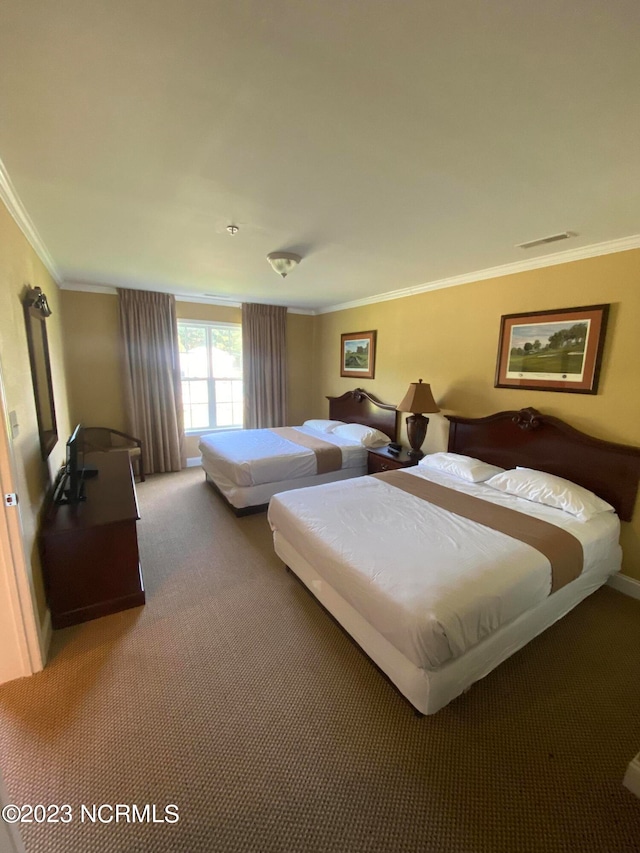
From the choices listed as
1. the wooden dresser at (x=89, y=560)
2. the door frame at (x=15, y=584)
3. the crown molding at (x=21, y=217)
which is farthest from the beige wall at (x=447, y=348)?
the door frame at (x=15, y=584)

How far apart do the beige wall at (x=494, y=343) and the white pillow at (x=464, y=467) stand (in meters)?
0.51

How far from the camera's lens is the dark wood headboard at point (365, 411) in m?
4.29

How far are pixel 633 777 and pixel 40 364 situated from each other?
12.4 feet

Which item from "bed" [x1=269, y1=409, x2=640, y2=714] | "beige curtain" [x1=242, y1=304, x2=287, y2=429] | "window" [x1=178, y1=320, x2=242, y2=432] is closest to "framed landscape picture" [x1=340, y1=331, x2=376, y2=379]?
"beige curtain" [x1=242, y1=304, x2=287, y2=429]

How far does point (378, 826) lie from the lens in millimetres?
1198

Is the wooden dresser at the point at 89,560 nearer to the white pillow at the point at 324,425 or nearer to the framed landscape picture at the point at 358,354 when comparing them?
the white pillow at the point at 324,425

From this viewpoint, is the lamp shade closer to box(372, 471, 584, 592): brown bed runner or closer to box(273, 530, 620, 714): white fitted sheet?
box(372, 471, 584, 592): brown bed runner

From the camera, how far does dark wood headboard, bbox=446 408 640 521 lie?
7.79ft

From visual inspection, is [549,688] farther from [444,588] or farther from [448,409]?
[448,409]

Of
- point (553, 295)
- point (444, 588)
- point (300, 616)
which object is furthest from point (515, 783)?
point (553, 295)

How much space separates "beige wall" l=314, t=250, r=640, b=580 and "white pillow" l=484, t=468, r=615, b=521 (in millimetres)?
372

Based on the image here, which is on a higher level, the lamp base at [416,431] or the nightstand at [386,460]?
the lamp base at [416,431]

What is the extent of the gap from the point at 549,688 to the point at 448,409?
96.2 inches

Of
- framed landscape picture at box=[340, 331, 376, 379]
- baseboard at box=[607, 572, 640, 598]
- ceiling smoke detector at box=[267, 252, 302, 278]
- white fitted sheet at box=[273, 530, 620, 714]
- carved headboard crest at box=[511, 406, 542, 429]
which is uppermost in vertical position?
ceiling smoke detector at box=[267, 252, 302, 278]
